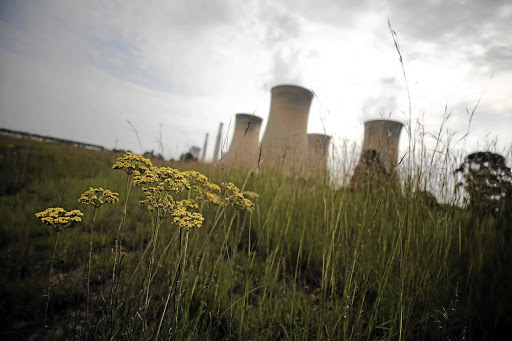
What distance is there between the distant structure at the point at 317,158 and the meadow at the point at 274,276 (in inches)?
9.5

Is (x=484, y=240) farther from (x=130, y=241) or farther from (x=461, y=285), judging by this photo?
(x=130, y=241)

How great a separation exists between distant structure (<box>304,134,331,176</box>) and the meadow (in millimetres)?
240

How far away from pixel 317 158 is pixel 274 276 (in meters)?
2.32

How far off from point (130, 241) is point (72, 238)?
18.5 inches

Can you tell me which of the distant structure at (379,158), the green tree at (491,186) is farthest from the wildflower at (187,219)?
the green tree at (491,186)

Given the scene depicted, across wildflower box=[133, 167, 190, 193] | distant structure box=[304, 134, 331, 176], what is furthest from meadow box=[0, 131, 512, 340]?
distant structure box=[304, 134, 331, 176]

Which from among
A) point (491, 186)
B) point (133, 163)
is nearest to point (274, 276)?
point (133, 163)

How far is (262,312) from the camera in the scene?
1354 millimetres

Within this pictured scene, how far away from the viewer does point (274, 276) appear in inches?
65.0

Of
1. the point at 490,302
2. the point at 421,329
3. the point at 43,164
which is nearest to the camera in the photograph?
the point at 421,329

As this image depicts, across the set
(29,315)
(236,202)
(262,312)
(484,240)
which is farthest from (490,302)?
(29,315)

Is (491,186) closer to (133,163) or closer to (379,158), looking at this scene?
(379,158)

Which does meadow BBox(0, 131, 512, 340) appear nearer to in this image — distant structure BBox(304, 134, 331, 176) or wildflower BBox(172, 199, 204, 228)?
wildflower BBox(172, 199, 204, 228)

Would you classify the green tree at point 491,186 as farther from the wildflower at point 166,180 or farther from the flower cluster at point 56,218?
the flower cluster at point 56,218
